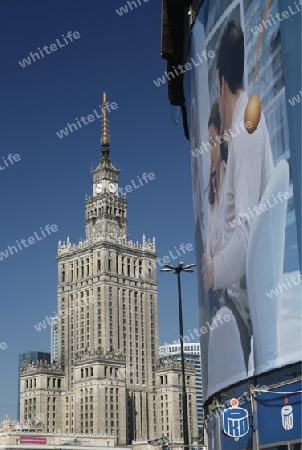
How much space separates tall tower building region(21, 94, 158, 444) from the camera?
15225 centimetres

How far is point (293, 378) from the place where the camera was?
20.2 m

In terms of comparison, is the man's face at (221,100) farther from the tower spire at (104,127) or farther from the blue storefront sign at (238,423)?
the tower spire at (104,127)

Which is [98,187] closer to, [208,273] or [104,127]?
[104,127]

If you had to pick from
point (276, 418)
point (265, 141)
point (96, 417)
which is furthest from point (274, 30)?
point (96, 417)

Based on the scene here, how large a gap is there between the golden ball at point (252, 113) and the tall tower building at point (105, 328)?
434ft

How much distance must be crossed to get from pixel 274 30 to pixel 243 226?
6.61 m

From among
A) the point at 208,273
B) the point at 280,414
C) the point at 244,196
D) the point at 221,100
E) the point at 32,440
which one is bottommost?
the point at 280,414

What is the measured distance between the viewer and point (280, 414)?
21.2 meters

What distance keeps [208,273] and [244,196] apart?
6.48 meters

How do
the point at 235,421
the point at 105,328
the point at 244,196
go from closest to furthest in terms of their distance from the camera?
the point at 235,421 < the point at 244,196 < the point at 105,328

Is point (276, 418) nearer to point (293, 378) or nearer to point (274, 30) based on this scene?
point (293, 378)

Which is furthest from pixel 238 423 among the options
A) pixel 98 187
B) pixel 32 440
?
pixel 98 187

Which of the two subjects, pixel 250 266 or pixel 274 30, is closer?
pixel 274 30

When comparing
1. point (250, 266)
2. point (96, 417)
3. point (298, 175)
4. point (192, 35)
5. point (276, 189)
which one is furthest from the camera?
point (96, 417)
